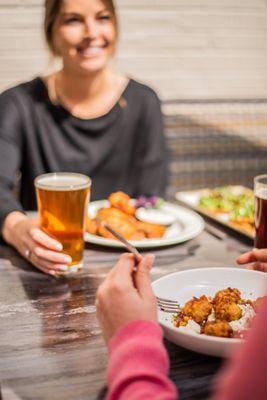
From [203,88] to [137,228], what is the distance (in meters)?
1.96

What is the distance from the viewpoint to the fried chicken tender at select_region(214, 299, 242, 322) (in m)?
1.04

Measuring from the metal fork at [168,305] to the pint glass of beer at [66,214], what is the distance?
343 millimetres

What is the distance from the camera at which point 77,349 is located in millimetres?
1042

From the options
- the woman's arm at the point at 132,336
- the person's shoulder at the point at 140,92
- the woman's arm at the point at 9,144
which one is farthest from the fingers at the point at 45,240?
the person's shoulder at the point at 140,92

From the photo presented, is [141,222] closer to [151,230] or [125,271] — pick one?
[151,230]

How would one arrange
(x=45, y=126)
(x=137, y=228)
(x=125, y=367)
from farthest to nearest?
(x=45, y=126) < (x=137, y=228) < (x=125, y=367)

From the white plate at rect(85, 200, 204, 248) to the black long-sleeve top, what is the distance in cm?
51

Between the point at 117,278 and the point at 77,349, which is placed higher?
the point at 117,278

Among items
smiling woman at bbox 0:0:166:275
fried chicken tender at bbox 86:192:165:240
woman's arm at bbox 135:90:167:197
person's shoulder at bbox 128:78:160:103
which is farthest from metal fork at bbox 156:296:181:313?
person's shoulder at bbox 128:78:160:103

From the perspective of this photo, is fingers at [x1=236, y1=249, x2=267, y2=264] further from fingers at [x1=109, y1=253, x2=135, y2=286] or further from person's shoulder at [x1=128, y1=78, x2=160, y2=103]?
person's shoulder at [x1=128, y1=78, x2=160, y2=103]

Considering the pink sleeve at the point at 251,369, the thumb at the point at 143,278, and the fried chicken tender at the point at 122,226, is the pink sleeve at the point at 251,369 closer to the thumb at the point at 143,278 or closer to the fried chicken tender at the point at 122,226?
the thumb at the point at 143,278

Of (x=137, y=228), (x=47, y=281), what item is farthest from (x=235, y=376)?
(x=137, y=228)

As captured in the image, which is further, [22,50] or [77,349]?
[22,50]

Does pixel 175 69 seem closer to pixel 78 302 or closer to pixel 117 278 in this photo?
pixel 78 302
